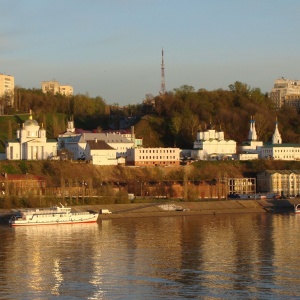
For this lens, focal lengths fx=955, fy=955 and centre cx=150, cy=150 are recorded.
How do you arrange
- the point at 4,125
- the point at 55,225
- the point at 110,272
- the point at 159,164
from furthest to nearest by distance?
the point at 4,125, the point at 159,164, the point at 55,225, the point at 110,272

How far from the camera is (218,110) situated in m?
96.2

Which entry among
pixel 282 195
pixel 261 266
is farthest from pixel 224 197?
pixel 261 266

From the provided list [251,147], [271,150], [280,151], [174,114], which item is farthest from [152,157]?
[174,114]

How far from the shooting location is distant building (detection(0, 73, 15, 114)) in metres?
97.9

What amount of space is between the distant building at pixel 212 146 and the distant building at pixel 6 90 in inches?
854

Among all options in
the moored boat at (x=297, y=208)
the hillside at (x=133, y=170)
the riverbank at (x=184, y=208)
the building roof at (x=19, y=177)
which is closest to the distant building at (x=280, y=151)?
the hillside at (x=133, y=170)

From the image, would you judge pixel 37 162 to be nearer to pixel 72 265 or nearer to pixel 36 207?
pixel 36 207

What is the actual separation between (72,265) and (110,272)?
7.53 feet

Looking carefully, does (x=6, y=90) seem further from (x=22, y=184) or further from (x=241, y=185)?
(x=22, y=184)

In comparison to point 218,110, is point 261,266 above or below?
below

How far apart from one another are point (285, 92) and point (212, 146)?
50.3 meters

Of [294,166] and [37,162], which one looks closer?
[37,162]

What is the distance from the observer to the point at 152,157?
3130 inches

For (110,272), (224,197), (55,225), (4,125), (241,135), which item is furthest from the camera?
(241,135)
